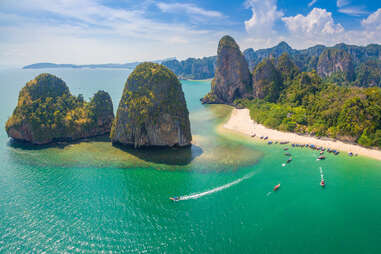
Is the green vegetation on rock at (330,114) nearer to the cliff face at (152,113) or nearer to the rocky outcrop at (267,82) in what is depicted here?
the rocky outcrop at (267,82)

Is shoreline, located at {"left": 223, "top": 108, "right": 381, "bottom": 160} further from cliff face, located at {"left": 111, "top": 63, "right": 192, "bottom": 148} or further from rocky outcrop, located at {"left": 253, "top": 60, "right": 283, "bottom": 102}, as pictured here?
cliff face, located at {"left": 111, "top": 63, "right": 192, "bottom": 148}

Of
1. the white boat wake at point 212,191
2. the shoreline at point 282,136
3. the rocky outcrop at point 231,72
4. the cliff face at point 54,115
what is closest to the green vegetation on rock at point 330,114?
the shoreline at point 282,136

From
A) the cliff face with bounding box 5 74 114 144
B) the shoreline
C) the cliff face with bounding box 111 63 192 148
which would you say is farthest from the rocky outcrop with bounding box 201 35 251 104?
the cliff face with bounding box 5 74 114 144

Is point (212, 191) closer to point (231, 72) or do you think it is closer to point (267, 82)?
point (267, 82)

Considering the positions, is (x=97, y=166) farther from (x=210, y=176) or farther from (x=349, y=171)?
(x=349, y=171)

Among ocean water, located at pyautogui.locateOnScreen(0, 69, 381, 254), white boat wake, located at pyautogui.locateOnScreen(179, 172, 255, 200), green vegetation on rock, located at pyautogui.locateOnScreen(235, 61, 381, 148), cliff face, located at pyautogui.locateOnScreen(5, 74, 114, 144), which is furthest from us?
cliff face, located at pyautogui.locateOnScreen(5, 74, 114, 144)

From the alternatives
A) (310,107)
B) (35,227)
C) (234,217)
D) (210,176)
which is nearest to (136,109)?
(210,176)
